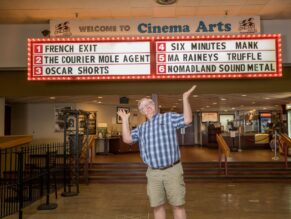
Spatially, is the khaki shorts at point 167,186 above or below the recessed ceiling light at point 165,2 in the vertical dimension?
below

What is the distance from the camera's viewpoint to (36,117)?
13344mm

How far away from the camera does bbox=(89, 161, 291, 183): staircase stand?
9.16 m

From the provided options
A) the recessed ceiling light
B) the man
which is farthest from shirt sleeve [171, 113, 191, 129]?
the recessed ceiling light

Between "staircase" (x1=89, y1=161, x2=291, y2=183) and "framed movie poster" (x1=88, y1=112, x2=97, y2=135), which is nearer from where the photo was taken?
"staircase" (x1=89, y1=161, x2=291, y2=183)

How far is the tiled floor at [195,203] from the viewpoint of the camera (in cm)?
554

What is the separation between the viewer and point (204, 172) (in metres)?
9.45

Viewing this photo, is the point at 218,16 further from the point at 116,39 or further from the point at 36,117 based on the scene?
the point at 36,117

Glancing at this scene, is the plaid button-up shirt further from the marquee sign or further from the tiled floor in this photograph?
the marquee sign

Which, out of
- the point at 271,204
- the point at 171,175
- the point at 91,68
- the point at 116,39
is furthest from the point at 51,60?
the point at 271,204

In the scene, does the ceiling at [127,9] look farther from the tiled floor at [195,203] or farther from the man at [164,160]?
the man at [164,160]

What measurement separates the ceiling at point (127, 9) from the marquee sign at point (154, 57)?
68 cm

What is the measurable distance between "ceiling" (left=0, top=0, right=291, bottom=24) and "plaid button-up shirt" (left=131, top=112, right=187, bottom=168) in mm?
4270

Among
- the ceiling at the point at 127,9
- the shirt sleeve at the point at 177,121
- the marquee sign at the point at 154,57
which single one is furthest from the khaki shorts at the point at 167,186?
the ceiling at the point at 127,9

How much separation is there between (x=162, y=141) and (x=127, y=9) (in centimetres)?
478
